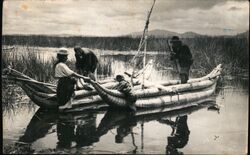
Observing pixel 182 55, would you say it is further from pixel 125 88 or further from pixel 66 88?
pixel 66 88

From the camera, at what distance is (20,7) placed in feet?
13.5

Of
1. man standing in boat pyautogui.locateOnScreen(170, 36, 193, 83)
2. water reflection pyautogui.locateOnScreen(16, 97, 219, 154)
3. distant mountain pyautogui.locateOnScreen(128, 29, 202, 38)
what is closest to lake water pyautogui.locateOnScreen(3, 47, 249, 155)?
water reflection pyautogui.locateOnScreen(16, 97, 219, 154)

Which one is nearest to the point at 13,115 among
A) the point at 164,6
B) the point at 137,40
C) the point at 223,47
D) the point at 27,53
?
the point at 27,53

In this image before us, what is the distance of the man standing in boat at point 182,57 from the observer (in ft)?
13.7

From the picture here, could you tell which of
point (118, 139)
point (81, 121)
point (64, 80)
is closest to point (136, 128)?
point (118, 139)

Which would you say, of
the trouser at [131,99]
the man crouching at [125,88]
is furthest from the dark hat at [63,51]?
the trouser at [131,99]

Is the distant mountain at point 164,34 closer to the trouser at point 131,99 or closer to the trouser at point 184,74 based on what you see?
the trouser at point 184,74

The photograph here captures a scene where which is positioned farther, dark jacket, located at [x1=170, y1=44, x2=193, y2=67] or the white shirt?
dark jacket, located at [x1=170, y1=44, x2=193, y2=67]

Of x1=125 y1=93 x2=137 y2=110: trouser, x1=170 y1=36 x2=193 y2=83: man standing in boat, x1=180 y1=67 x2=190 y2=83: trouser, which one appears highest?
x1=170 y1=36 x2=193 y2=83: man standing in boat

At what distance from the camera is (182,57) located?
13.7ft

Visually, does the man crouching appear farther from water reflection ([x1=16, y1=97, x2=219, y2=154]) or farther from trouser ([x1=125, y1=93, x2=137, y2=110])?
water reflection ([x1=16, y1=97, x2=219, y2=154])

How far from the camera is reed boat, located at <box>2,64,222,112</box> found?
4.09 m

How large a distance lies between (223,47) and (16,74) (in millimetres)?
1653

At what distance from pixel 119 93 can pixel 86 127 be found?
0.37 metres
